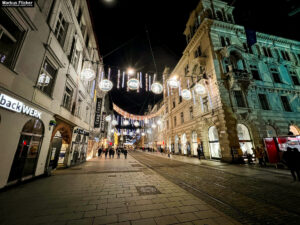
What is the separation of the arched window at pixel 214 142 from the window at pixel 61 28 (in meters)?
19.7

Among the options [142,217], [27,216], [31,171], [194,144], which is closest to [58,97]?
[31,171]

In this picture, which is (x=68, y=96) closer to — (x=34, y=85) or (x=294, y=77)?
(x=34, y=85)

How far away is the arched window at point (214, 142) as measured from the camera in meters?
16.8

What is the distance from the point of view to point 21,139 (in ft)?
20.6

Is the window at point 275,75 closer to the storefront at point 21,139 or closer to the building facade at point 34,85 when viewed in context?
the building facade at point 34,85

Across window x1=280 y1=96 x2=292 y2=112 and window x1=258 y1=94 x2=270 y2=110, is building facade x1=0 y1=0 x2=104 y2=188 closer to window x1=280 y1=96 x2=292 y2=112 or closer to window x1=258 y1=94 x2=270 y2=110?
window x1=258 y1=94 x2=270 y2=110

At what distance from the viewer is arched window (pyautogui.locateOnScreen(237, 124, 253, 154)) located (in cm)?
1499

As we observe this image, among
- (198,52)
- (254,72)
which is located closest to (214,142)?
(254,72)

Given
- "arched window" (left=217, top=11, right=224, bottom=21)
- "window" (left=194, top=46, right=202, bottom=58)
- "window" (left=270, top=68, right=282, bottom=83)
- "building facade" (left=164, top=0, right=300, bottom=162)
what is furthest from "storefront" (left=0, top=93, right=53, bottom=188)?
"window" (left=270, top=68, right=282, bottom=83)

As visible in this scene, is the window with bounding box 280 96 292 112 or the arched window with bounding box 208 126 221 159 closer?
the arched window with bounding box 208 126 221 159

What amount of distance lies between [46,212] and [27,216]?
41 cm

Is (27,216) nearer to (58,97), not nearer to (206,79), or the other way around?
(58,97)

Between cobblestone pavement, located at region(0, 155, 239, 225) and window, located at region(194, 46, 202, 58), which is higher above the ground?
window, located at region(194, 46, 202, 58)

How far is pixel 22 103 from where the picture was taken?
5.99m
